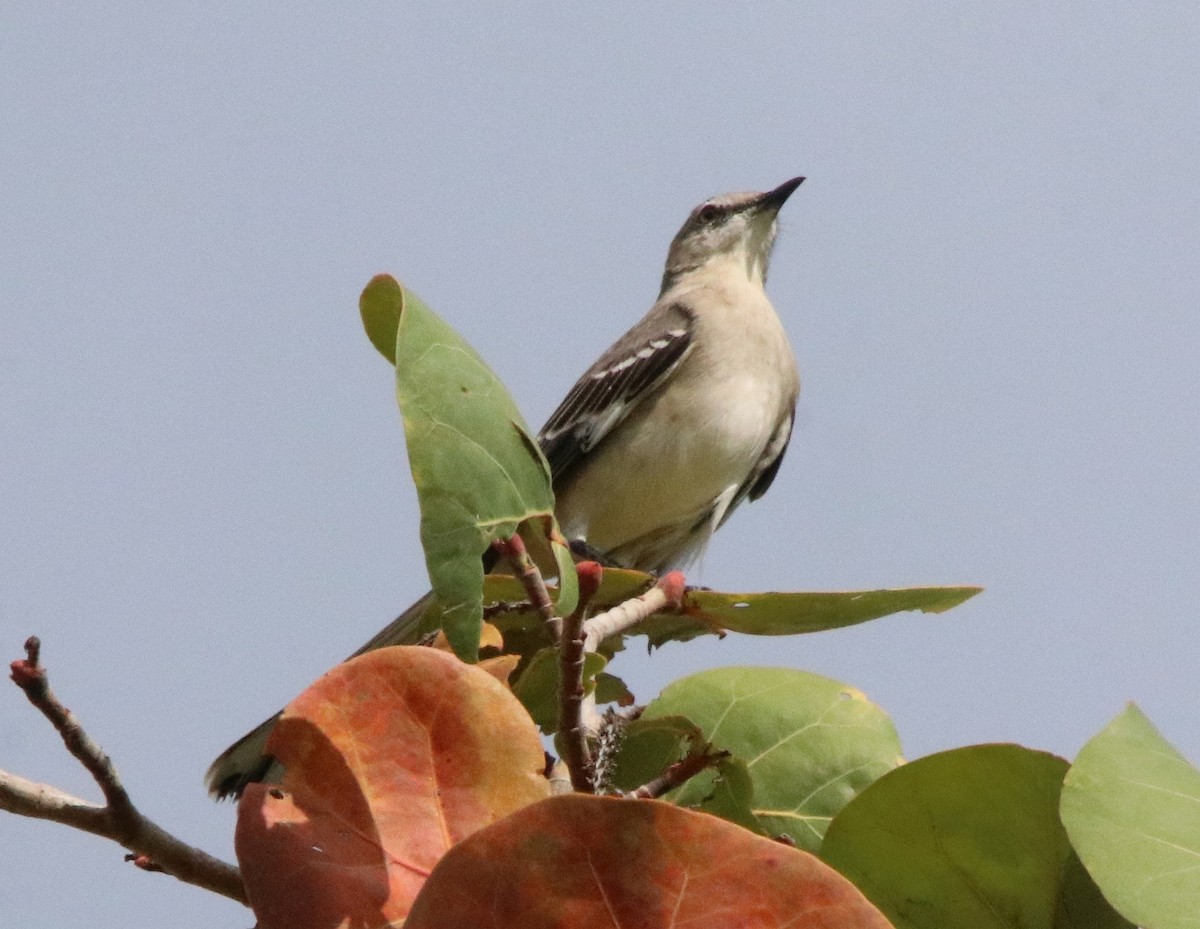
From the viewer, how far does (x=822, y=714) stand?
2145mm

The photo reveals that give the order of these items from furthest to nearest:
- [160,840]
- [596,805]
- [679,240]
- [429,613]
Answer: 1. [679,240]
2. [429,613]
3. [160,840]
4. [596,805]

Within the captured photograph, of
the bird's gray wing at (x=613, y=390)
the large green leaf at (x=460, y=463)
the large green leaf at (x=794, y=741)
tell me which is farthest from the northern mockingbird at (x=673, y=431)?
the large green leaf at (x=460, y=463)

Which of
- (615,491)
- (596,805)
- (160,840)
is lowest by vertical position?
(615,491)

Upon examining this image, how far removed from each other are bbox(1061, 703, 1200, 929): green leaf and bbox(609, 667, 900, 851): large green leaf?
0.54 meters

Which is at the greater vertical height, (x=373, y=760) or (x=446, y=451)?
(x=446, y=451)

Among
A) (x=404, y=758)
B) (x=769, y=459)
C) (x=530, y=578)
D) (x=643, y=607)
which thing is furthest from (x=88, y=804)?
(x=769, y=459)

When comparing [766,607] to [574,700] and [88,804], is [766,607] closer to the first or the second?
[574,700]

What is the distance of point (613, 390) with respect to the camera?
23.0 feet

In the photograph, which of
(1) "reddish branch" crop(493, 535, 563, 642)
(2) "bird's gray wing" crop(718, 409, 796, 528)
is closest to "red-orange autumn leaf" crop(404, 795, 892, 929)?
(1) "reddish branch" crop(493, 535, 563, 642)

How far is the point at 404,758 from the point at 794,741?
0.76m

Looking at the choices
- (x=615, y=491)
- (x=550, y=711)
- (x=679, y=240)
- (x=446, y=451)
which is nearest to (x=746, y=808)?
(x=550, y=711)

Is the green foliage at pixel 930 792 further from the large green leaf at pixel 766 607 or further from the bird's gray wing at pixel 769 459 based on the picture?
the bird's gray wing at pixel 769 459

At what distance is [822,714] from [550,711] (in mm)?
419

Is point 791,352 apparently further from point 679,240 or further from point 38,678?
point 38,678
